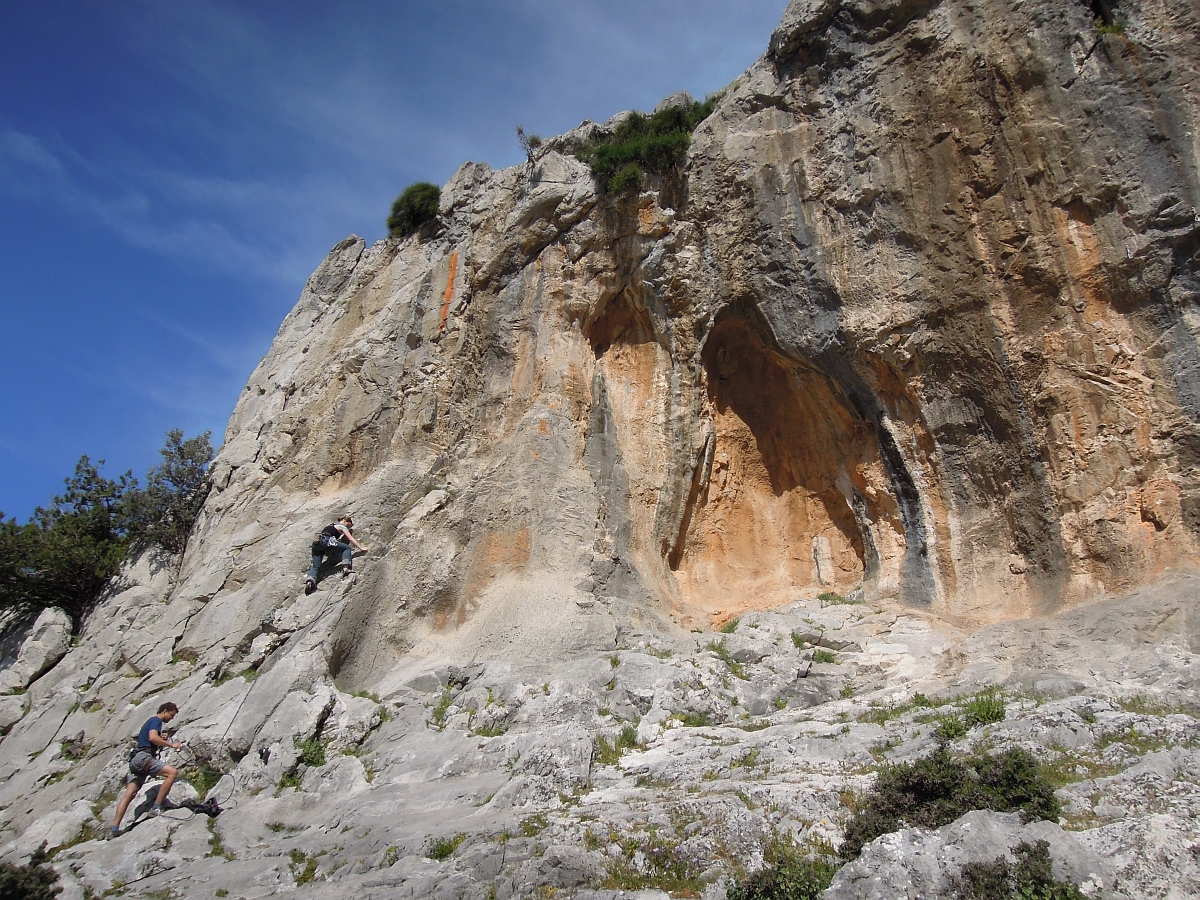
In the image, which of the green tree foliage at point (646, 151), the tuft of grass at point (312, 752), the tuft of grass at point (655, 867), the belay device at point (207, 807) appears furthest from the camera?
the green tree foliage at point (646, 151)

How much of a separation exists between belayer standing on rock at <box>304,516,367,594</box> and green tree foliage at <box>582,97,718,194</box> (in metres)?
9.97

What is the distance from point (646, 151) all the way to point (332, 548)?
1155 centimetres

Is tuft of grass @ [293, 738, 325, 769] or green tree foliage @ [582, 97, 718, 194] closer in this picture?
tuft of grass @ [293, 738, 325, 769]

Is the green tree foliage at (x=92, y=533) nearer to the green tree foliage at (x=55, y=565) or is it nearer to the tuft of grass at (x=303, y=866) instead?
the green tree foliage at (x=55, y=565)

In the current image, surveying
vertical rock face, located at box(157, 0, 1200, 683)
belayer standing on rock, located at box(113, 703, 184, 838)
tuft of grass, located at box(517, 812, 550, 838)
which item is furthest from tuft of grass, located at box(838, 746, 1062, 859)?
belayer standing on rock, located at box(113, 703, 184, 838)

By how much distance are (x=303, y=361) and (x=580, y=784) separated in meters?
16.9

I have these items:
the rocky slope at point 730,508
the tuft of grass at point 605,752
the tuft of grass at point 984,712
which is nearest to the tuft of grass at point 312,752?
the rocky slope at point 730,508

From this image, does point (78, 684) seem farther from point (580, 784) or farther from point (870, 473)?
point (870, 473)

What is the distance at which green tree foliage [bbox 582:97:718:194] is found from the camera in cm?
1823

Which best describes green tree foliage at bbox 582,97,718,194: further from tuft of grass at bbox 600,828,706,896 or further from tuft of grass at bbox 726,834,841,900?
tuft of grass at bbox 726,834,841,900

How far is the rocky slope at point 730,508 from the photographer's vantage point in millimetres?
8898

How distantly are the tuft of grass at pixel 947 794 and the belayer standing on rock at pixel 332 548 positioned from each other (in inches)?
416

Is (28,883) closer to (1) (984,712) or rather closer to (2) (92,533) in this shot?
(1) (984,712)

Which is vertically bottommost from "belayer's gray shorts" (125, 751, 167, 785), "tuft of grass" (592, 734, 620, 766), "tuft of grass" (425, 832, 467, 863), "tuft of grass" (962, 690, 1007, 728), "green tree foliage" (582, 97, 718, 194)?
"tuft of grass" (425, 832, 467, 863)
